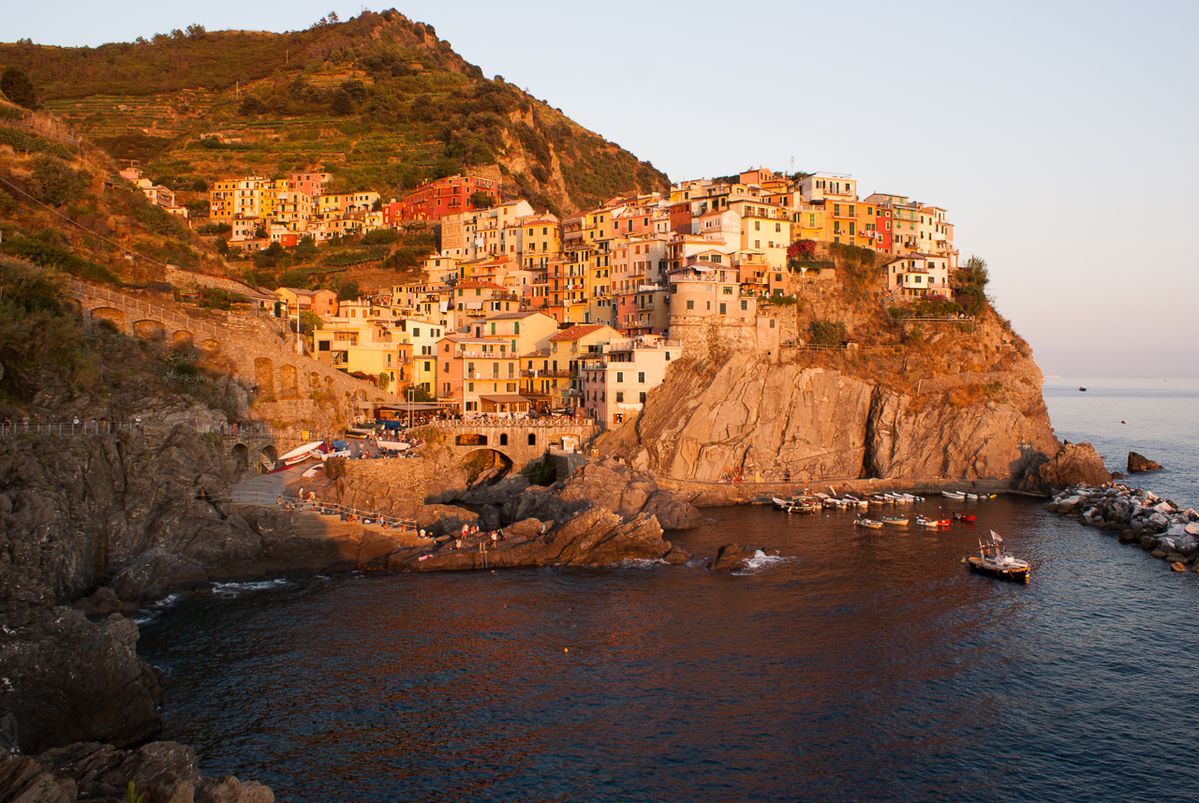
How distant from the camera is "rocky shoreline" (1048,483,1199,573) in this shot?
1799 inches

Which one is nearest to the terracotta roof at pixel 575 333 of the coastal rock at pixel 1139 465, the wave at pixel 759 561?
the wave at pixel 759 561

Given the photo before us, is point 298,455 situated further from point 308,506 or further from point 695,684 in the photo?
point 695,684

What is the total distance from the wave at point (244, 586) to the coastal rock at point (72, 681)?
12.1m

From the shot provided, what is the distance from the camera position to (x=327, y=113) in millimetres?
142250

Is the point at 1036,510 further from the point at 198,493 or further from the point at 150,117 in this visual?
the point at 150,117

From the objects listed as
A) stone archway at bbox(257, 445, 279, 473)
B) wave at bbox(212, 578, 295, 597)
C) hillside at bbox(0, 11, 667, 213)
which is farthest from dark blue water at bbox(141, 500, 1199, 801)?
hillside at bbox(0, 11, 667, 213)

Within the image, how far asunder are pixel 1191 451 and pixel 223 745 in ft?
341

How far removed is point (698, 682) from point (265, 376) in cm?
3800

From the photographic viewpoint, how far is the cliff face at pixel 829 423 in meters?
61.4

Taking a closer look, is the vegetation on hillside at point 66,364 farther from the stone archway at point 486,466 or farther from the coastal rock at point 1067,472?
the coastal rock at point 1067,472

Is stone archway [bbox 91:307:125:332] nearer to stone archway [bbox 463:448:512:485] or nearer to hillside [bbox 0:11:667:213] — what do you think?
stone archway [bbox 463:448:512:485]

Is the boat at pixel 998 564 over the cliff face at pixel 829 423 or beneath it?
beneath

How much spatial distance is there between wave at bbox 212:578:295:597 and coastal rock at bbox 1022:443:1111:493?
51666 millimetres

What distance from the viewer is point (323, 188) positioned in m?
120
